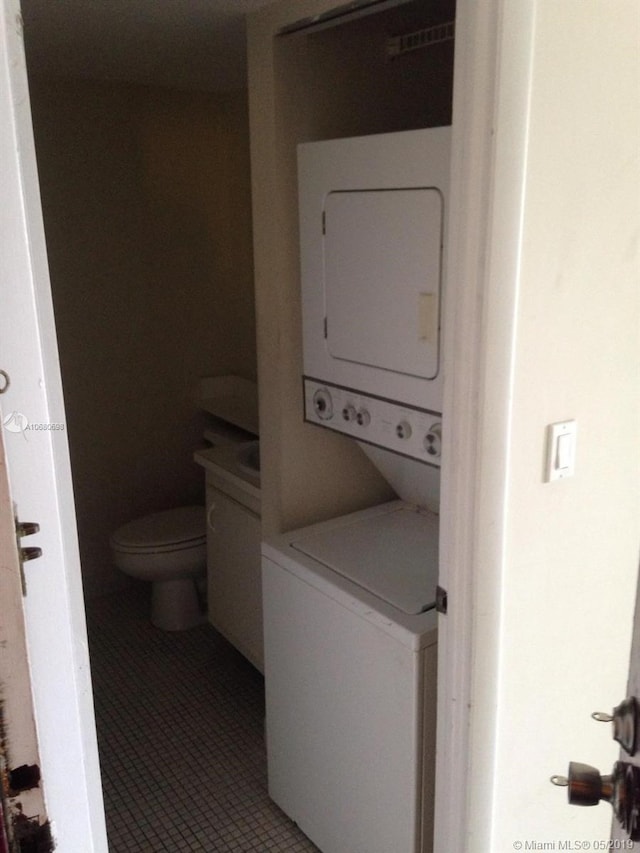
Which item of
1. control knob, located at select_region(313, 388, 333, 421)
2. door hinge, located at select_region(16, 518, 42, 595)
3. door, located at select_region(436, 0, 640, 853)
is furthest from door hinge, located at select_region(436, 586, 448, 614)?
door hinge, located at select_region(16, 518, 42, 595)

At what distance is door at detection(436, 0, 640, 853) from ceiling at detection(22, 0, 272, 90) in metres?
0.89

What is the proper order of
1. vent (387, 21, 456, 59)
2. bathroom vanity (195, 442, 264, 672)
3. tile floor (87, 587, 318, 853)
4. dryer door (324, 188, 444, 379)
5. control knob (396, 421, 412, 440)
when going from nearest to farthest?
dryer door (324, 188, 444, 379), control knob (396, 421, 412, 440), vent (387, 21, 456, 59), tile floor (87, 587, 318, 853), bathroom vanity (195, 442, 264, 672)

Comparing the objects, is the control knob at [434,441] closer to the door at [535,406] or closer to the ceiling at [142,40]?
the door at [535,406]

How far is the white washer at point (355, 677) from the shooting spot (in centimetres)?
162

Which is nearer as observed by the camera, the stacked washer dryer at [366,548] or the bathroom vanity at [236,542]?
the stacked washer dryer at [366,548]

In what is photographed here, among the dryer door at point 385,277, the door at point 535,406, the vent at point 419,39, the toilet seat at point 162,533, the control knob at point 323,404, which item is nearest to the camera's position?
the door at point 535,406

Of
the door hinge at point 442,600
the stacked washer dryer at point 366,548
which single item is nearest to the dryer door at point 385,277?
the stacked washer dryer at point 366,548

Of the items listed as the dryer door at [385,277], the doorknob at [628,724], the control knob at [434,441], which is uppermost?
the dryer door at [385,277]

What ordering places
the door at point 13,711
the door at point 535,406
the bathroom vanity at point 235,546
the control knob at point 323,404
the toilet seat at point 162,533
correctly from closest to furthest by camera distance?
the door at point 13,711 < the door at point 535,406 < the control knob at point 323,404 < the bathroom vanity at point 235,546 < the toilet seat at point 162,533

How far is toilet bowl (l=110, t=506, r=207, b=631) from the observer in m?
2.89

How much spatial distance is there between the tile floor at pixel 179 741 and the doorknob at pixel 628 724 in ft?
4.97

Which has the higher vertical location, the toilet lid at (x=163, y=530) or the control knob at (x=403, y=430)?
the control knob at (x=403, y=430)

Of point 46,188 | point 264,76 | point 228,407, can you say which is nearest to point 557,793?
point 264,76

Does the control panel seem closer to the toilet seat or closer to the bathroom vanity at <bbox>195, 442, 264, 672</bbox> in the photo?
the bathroom vanity at <bbox>195, 442, 264, 672</bbox>
